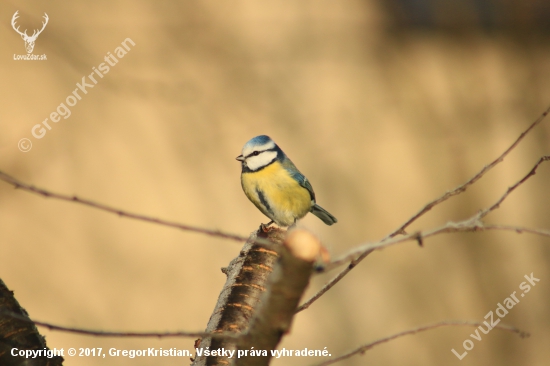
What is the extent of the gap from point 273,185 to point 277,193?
1.5 inches

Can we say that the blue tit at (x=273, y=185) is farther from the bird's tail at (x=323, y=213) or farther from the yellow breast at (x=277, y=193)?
the bird's tail at (x=323, y=213)

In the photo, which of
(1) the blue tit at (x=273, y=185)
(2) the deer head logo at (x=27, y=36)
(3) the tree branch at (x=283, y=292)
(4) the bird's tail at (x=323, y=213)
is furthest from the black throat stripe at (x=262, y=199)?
A: (2) the deer head logo at (x=27, y=36)

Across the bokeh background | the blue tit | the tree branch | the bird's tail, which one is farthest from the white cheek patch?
the tree branch

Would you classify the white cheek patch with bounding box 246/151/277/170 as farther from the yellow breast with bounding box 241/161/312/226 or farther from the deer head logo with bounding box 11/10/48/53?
the deer head logo with bounding box 11/10/48/53

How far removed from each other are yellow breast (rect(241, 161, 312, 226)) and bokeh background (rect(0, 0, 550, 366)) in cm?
69

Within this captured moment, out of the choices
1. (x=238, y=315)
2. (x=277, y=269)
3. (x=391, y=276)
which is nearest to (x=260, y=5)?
(x=391, y=276)

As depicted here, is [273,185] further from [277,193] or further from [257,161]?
[257,161]

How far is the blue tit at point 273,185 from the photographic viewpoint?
2.05 metres

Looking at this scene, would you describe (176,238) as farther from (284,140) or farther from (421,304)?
(421,304)

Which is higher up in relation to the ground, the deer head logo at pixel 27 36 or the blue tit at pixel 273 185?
the deer head logo at pixel 27 36

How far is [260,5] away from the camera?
9.89 ft

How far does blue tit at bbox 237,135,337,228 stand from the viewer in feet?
6.72

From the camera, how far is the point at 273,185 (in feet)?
6.68

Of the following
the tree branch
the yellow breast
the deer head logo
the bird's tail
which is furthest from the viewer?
the deer head logo
